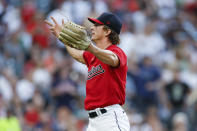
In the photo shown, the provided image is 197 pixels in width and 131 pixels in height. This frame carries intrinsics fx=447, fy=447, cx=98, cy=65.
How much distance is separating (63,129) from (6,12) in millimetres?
4901

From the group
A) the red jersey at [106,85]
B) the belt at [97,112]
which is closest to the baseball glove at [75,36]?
the red jersey at [106,85]

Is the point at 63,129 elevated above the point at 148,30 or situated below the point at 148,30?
below

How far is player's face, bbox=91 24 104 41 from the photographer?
5.41 meters

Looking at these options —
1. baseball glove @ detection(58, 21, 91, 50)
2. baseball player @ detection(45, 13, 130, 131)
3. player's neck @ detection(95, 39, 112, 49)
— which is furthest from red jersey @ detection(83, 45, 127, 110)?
baseball glove @ detection(58, 21, 91, 50)

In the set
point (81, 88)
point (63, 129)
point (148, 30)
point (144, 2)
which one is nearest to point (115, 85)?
point (63, 129)

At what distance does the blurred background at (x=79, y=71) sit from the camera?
966 cm

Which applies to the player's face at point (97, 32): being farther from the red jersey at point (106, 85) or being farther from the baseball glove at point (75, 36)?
the baseball glove at point (75, 36)

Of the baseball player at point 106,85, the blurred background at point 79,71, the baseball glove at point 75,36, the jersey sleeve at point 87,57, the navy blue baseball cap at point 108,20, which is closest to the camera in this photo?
the baseball glove at point 75,36

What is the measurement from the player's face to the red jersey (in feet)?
0.75

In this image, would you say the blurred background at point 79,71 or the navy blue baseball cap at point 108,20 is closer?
the navy blue baseball cap at point 108,20

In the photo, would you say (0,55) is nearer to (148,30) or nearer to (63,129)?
(63,129)

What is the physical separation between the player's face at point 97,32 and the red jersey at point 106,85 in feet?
0.75

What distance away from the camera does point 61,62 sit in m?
11.0

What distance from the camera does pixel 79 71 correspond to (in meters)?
10.9
